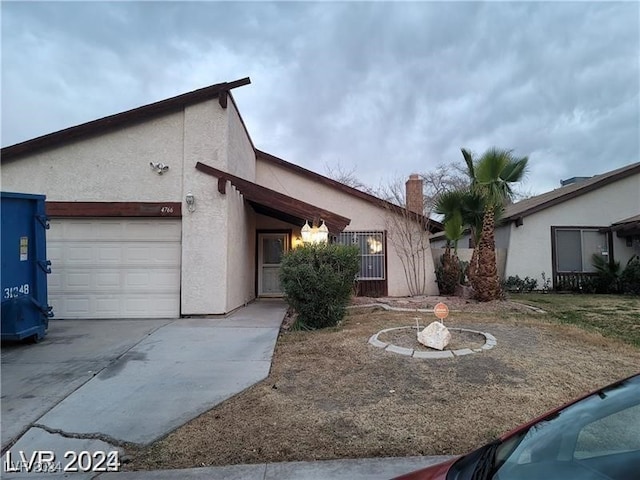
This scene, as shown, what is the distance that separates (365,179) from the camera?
3180cm

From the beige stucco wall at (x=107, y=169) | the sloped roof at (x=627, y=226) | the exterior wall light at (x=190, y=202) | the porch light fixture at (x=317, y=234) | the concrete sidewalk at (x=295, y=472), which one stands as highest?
the beige stucco wall at (x=107, y=169)

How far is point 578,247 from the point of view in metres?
15.7

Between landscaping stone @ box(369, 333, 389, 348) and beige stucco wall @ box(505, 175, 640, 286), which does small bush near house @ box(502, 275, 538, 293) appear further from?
landscaping stone @ box(369, 333, 389, 348)

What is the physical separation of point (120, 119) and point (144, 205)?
6.99ft

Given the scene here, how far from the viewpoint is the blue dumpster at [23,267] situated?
648 cm

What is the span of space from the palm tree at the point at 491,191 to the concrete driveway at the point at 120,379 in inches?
242

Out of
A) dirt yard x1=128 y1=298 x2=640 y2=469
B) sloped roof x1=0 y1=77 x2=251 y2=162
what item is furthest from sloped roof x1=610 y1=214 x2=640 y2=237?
sloped roof x1=0 y1=77 x2=251 y2=162

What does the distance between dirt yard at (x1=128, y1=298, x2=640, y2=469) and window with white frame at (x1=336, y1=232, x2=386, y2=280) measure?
Answer: 6.67m

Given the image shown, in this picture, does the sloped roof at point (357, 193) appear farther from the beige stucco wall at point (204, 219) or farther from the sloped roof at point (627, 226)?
the sloped roof at point (627, 226)

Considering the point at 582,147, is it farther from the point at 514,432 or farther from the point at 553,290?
the point at 514,432

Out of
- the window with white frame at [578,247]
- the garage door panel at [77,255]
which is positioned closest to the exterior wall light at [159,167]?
the garage door panel at [77,255]

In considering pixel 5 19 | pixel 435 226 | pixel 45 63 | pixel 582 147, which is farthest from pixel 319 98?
pixel 582 147

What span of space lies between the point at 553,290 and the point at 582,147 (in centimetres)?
1610

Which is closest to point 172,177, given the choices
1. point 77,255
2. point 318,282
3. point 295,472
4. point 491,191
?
point 77,255
